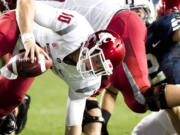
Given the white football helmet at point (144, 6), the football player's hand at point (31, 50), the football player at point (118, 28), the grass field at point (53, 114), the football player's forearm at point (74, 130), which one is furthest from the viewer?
the grass field at point (53, 114)

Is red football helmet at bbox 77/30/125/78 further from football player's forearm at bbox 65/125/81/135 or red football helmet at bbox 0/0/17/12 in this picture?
red football helmet at bbox 0/0/17/12

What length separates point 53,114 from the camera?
473 centimetres

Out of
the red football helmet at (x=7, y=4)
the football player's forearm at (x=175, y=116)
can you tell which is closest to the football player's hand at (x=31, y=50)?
the red football helmet at (x=7, y=4)

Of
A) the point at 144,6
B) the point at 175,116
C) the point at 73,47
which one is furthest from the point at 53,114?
the point at 73,47

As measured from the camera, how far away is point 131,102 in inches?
121

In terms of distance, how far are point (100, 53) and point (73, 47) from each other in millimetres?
177

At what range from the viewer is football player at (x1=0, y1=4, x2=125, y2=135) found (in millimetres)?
2705

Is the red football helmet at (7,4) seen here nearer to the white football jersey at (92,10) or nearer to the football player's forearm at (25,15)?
the white football jersey at (92,10)

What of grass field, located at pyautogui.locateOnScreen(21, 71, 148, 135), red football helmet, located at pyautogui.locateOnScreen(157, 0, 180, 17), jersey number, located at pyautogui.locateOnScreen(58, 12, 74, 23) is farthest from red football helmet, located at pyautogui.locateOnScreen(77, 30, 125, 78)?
grass field, located at pyautogui.locateOnScreen(21, 71, 148, 135)

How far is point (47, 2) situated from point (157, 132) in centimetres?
114

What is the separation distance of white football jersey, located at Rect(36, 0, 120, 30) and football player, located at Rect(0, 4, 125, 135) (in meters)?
0.34

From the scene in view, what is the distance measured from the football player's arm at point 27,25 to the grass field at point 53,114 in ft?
Answer: 5.23

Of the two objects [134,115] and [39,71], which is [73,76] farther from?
[134,115]

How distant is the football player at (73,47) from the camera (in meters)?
2.71
